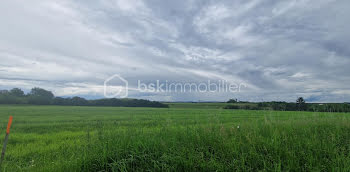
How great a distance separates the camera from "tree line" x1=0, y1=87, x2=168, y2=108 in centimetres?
7636

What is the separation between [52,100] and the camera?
8238 centimetres

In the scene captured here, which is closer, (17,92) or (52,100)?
(52,100)

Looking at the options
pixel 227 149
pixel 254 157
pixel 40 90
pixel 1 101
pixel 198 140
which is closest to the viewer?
pixel 254 157

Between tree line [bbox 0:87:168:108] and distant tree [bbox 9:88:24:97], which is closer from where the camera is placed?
tree line [bbox 0:87:168:108]

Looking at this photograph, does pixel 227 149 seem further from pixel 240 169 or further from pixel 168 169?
pixel 168 169

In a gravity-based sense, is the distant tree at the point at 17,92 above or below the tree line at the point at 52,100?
above

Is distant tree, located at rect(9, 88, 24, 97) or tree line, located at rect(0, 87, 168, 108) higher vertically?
distant tree, located at rect(9, 88, 24, 97)

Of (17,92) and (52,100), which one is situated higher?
(17,92)

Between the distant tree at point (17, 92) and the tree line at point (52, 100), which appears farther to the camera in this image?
the distant tree at point (17, 92)

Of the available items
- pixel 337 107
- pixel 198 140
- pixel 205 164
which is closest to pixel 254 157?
pixel 205 164

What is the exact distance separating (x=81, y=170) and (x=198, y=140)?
2529 mm

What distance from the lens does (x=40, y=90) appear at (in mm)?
95875

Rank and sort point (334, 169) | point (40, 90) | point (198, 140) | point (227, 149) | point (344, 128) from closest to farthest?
point (334, 169) < point (227, 149) < point (198, 140) < point (344, 128) < point (40, 90)

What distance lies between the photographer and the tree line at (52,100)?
76.4 metres
